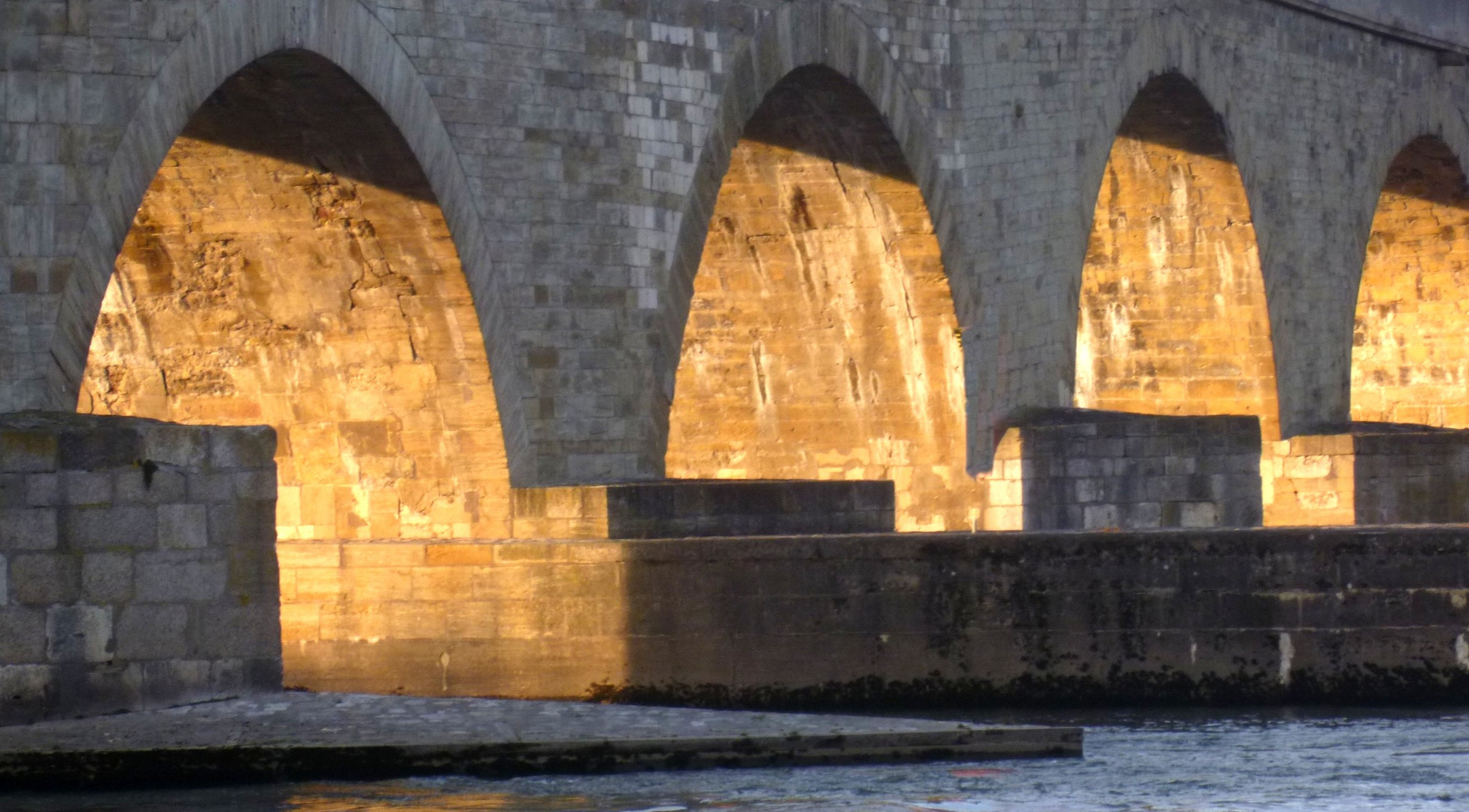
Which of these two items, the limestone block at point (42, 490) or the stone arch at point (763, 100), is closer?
the limestone block at point (42, 490)

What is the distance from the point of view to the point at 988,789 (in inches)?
306

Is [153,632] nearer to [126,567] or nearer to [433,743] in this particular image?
[126,567]

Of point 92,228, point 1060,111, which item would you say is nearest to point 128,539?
point 92,228

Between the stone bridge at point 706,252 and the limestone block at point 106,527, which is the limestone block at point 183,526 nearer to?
the limestone block at point 106,527

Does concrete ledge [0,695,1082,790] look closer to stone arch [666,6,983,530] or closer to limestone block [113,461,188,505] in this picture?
limestone block [113,461,188,505]

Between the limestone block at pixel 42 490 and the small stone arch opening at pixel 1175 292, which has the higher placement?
the small stone arch opening at pixel 1175 292

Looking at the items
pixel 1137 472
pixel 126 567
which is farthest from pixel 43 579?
pixel 1137 472

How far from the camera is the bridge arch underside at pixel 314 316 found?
1210 centimetres

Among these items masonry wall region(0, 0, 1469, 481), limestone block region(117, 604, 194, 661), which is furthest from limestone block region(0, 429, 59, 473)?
masonry wall region(0, 0, 1469, 481)

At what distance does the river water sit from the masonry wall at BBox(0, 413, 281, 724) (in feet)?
2.71

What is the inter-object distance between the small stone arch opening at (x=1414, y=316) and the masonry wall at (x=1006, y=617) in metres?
13.6

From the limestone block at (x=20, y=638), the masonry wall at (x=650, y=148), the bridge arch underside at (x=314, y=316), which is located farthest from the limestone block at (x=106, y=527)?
the bridge arch underside at (x=314, y=316)

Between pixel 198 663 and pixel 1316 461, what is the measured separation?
11.7 meters

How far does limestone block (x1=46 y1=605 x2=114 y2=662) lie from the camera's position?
834 cm
